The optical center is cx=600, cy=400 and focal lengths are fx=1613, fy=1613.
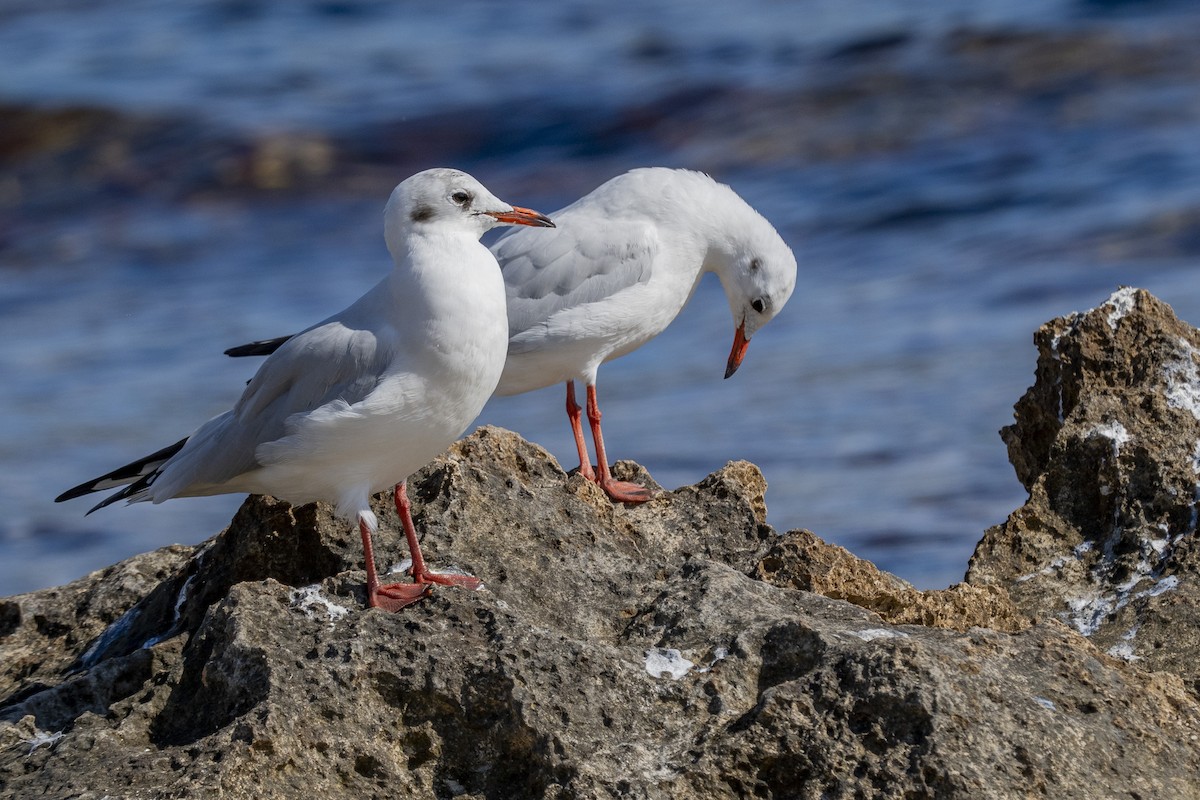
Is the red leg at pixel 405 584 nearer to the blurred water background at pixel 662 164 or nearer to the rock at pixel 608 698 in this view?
the rock at pixel 608 698

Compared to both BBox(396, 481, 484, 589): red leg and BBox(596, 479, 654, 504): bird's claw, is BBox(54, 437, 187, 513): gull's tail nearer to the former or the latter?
BBox(396, 481, 484, 589): red leg

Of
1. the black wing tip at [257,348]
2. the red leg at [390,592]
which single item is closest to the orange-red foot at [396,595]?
the red leg at [390,592]

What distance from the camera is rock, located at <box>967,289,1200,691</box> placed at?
4.85 m

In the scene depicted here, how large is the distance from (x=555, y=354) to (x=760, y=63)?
44.7 feet

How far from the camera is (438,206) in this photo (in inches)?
198

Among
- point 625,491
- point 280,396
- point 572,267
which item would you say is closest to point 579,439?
point 572,267

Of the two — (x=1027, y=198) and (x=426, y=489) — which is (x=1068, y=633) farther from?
(x=1027, y=198)

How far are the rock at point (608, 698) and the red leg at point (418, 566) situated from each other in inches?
3.3

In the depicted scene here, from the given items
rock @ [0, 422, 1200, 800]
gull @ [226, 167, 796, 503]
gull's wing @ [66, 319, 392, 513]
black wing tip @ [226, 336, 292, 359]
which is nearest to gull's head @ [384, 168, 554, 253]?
gull's wing @ [66, 319, 392, 513]

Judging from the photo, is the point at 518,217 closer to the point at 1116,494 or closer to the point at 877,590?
the point at 877,590

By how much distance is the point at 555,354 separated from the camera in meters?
6.80

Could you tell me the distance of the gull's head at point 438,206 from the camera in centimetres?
502

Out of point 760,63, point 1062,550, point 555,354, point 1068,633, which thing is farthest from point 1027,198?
point 1068,633

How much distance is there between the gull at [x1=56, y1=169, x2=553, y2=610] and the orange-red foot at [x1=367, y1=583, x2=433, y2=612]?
0.13m
